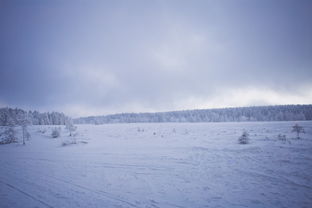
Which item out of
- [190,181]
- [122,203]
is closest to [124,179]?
[122,203]

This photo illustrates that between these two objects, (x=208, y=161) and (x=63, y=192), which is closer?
(x=63, y=192)

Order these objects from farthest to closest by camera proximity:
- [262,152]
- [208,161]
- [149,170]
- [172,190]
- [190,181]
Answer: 1. [262,152]
2. [208,161]
3. [149,170]
4. [190,181]
5. [172,190]

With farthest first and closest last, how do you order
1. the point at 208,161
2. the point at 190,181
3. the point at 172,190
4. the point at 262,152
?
the point at 262,152 < the point at 208,161 < the point at 190,181 < the point at 172,190

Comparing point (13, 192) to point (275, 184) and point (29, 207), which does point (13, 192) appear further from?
point (275, 184)

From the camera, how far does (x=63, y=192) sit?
695cm

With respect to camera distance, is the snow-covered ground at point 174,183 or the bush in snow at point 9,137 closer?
the snow-covered ground at point 174,183

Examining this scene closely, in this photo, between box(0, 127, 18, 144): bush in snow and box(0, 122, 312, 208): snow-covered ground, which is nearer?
box(0, 122, 312, 208): snow-covered ground

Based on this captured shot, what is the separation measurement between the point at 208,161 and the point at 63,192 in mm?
9372

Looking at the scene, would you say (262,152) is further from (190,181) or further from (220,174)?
(190,181)

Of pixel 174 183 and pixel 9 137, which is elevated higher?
pixel 9 137

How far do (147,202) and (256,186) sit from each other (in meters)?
5.28

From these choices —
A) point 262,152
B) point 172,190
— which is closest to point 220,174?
point 172,190

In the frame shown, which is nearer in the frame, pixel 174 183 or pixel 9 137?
pixel 174 183

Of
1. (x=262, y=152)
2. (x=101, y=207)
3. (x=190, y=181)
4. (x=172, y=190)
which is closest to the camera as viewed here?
(x=101, y=207)
